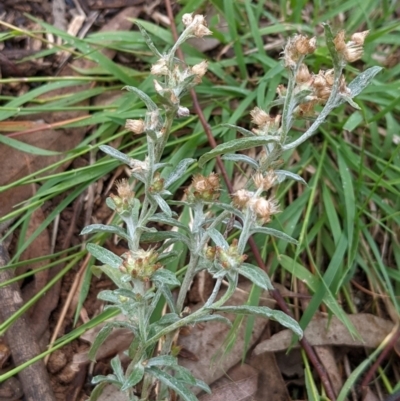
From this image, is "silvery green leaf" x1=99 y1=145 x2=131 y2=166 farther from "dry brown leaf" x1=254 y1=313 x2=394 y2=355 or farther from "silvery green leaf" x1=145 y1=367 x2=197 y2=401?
"dry brown leaf" x1=254 y1=313 x2=394 y2=355

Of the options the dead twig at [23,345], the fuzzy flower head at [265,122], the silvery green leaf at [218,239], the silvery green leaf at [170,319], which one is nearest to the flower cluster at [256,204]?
the silvery green leaf at [218,239]

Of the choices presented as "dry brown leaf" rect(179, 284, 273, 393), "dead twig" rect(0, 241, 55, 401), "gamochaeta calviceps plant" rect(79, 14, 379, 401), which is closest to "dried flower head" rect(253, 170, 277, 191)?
"gamochaeta calviceps plant" rect(79, 14, 379, 401)

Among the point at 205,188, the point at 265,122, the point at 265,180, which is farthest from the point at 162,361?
the point at 265,122

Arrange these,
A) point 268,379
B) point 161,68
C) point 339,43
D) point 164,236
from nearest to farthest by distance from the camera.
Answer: point 339,43
point 161,68
point 164,236
point 268,379

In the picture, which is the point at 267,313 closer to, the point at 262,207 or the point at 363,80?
the point at 262,207

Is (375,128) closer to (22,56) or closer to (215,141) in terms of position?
(215,141)

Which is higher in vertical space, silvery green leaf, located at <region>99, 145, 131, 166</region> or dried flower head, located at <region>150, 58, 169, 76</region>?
dried flower head, located at <region>150, 58, 169, 76</region>
